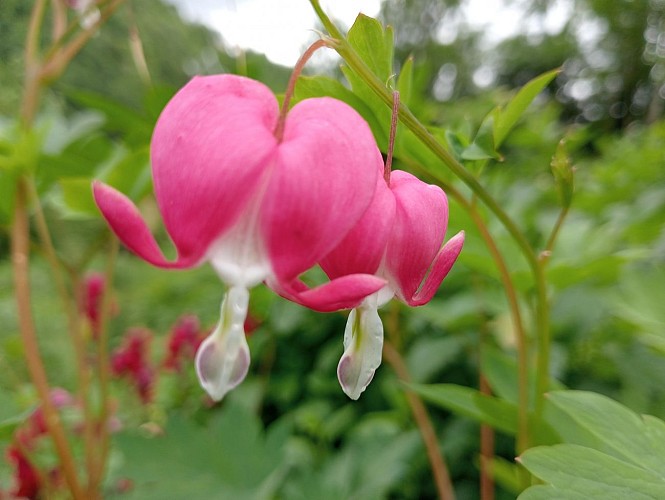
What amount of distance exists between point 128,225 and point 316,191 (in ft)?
0.35

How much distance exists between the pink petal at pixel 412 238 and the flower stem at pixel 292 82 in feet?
0.28

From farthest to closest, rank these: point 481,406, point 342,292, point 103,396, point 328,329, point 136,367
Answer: point 328,329
point 136,367
point 103,396
point 481,406
point 342,292

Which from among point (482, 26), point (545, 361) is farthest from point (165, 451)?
point (482, 26)

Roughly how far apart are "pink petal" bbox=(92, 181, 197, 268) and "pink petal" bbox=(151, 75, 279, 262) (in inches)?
0.5

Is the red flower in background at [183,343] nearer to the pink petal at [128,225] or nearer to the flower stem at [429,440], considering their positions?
the flower stem at [429,440]

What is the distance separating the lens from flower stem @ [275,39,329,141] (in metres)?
0.31

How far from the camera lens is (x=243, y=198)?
0.97 feet

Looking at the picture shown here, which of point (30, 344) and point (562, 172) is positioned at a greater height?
point (562, 172)

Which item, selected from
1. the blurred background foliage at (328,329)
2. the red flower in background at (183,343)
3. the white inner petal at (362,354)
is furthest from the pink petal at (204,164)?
the red flower in background at (183,343)

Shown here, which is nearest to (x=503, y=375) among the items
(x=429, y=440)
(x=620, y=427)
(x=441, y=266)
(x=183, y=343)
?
(x=429, y=440)

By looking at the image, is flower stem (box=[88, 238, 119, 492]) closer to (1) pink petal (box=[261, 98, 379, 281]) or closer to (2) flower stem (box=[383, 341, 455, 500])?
(2) flower stem (box=[383, 341, 455, 500])

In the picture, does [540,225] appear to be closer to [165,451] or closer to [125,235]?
[165,451]

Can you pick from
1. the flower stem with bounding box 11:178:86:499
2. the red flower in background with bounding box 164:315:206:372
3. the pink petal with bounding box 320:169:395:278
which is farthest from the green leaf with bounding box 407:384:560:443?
the red flower in background with bounding box 164:315:206:372

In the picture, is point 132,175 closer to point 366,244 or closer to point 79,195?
point 79,195
